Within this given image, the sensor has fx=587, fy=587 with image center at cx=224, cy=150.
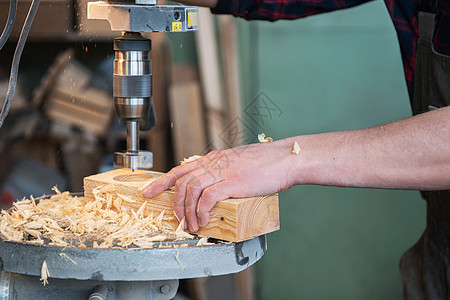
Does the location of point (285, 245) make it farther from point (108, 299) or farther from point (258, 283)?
point (108, 299)

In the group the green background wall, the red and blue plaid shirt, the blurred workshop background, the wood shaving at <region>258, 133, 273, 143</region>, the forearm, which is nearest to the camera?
the forearm

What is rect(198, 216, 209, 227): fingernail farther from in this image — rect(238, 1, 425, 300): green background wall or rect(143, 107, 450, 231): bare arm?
rect(238, 1, 425, 300): green background wall

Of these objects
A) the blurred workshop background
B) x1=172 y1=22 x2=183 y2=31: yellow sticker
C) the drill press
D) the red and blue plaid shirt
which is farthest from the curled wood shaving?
the blurred workshop background

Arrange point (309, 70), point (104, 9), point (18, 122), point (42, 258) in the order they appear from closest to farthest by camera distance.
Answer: point (42, 258) → point (104, 9) → point (18, 122) → point (309, 70)

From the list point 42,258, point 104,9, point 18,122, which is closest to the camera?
point 42,258

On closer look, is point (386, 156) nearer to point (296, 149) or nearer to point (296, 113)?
point (296, 149)

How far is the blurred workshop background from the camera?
2418mm

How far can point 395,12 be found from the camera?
5.22 feet

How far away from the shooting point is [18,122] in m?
2.26

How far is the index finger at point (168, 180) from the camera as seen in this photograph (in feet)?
3.90

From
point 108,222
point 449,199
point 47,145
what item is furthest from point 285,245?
point 108,222

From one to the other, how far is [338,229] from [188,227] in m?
1.78

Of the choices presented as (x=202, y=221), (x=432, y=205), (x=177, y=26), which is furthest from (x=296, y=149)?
(x=432, y=205)

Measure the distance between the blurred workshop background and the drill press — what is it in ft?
3.94
